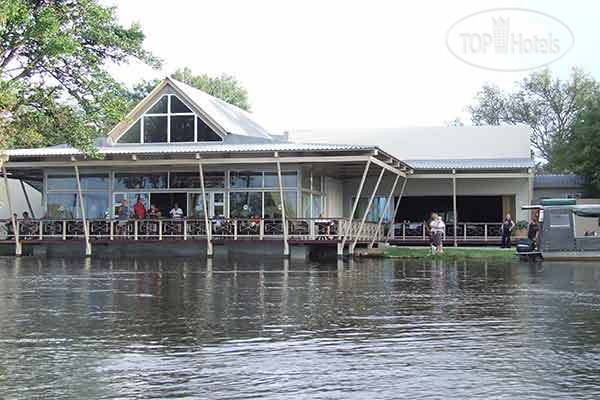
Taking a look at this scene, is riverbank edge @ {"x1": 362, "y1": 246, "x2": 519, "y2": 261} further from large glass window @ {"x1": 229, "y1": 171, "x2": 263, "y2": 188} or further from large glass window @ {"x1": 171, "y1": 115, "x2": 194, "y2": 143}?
large glass window @ {"x1": 171, "y1": 115, "x2": 194, "y2": 143}

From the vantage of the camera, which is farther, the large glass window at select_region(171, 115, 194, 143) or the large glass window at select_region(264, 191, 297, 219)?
the large glass window at select_region(171, 115, 194, 143)

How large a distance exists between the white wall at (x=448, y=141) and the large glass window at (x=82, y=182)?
37.3 feet

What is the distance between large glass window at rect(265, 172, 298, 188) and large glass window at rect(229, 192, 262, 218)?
0.56 metres

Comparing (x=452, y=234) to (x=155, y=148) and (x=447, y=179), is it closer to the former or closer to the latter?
(x=447, y=179)

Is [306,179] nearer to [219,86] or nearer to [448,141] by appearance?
[448,141]

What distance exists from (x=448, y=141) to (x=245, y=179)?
1221cm

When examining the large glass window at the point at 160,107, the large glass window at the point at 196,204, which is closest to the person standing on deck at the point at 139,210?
the large glass window at the point at 196,204

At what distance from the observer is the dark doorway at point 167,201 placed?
29.3 meters

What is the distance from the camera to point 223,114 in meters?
31.9

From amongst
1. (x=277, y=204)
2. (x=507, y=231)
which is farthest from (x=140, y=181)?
(x=507, y=231)

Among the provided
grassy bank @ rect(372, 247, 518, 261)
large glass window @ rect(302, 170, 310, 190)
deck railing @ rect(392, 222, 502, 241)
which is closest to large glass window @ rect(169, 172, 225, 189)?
large glass window @ rect(302, 170, 310, 190)

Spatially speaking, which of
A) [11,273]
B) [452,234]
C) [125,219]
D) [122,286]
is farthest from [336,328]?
[452,234]

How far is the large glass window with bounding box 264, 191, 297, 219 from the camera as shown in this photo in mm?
28000

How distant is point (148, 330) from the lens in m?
8.98
